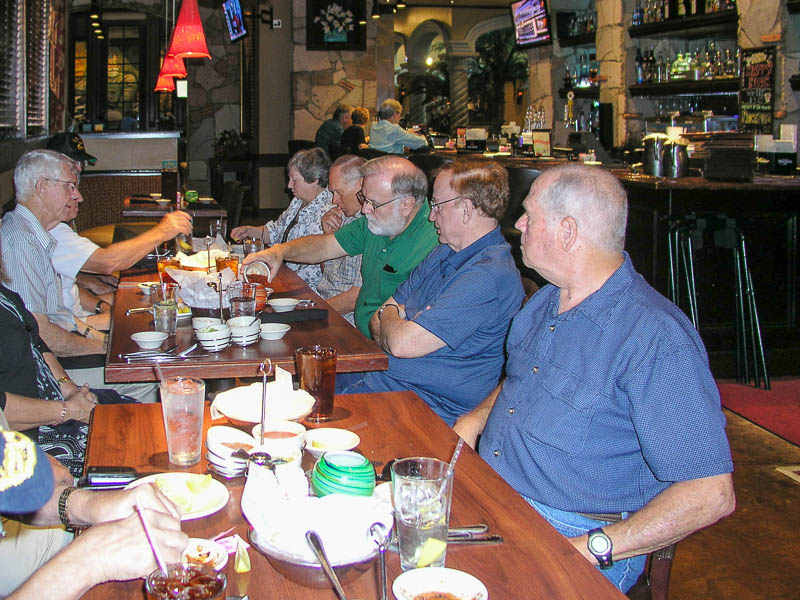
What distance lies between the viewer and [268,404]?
6.40 ft

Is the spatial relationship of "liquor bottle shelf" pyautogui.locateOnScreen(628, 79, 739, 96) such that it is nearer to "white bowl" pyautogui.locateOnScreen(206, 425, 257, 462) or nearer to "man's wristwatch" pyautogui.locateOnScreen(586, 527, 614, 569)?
"man's wristwatch" pyautogui.locateOnScreen(586, 527, 614, 569)

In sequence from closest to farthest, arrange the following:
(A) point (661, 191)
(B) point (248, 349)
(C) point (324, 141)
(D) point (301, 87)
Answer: (B) point (248, 349) < (A) point (661, 191) < (C) point (324, 141) < (D) point (301, 87)

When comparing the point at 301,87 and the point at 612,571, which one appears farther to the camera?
the point at 301,87

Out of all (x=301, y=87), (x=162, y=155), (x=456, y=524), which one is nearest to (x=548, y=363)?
(x=456, y=524)

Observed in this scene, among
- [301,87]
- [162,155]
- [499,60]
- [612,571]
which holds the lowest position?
[612,571]

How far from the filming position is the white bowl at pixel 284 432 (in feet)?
5.44

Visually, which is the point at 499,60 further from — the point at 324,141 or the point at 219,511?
the point at 219,511

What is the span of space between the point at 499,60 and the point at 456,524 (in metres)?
19.2

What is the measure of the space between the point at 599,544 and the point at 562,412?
0.32m

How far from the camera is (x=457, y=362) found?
2764mm

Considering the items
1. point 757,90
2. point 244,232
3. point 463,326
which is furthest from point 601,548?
point 757,90

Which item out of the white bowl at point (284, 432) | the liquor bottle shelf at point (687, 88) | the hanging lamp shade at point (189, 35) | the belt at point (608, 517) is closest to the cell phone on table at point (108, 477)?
the white bowl at point (284, 432)

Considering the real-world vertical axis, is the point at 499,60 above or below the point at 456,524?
above

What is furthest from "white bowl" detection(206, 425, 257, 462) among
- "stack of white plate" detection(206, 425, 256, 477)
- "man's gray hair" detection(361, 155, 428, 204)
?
"man's gray hair" detection(361, 155, 428, 204)
